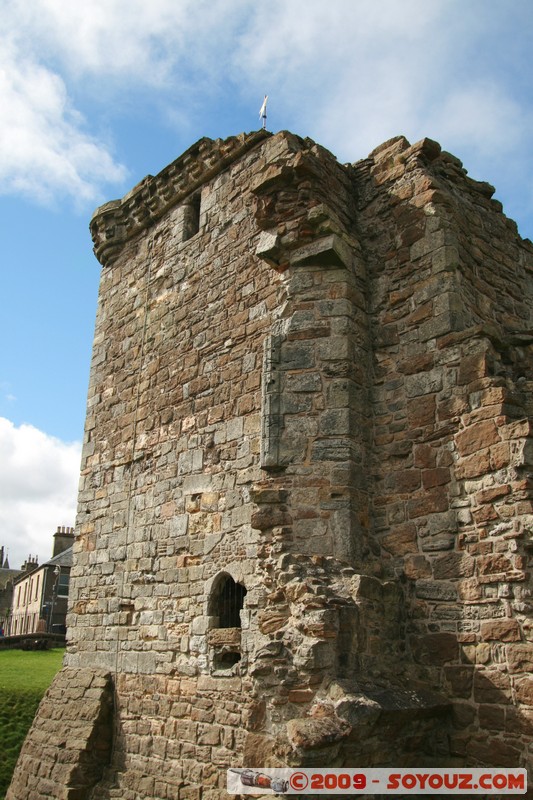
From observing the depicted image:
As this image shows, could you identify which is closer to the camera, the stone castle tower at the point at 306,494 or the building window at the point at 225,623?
the stone castle tower at the point at 306,494

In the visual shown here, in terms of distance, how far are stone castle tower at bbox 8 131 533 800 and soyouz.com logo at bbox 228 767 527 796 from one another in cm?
9

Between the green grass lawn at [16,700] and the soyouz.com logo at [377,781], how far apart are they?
555 centimetres

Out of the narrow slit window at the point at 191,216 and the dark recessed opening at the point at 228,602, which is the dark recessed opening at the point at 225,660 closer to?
the dark recessed opening at the point at 228,602

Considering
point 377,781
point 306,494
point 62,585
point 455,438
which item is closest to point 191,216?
point 306,494

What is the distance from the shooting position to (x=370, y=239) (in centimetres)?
667

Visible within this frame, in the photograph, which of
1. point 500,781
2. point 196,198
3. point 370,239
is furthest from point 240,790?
point 196,198

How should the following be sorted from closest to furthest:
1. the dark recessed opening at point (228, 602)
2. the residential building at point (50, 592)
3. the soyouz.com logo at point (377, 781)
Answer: the soyouz.com logo at point (377, 781) → the dark recessed opening at point (228, 602) → the residential building at point (50, 592)

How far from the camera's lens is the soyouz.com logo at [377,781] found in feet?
13.1

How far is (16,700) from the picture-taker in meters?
10.5

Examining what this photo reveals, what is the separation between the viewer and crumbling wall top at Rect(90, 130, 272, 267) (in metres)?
8.45

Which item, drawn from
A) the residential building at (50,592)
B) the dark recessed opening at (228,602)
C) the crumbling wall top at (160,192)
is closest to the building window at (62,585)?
the residential building at (50,592)

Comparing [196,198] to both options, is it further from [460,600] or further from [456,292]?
[460,600]

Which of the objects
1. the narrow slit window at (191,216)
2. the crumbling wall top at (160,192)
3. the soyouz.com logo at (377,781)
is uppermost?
the crumbling wall top at (160,192)

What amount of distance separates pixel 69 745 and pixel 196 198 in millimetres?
6660
